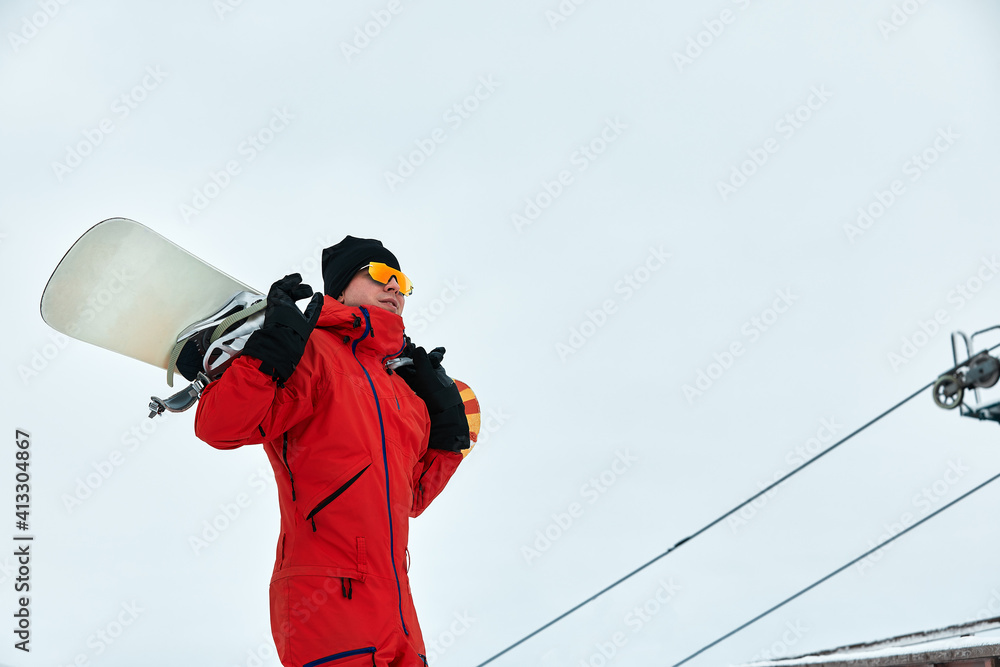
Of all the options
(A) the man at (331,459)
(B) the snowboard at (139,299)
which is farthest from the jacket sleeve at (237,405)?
(B) the snowboard at (139,299)

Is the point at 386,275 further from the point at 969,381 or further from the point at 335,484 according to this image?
the point at 969,381

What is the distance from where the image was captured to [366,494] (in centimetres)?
235

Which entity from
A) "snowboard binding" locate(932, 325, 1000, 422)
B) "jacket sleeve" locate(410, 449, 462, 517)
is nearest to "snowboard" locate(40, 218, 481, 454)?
"jacket sleeve" locate(410, 449, 462, 517)

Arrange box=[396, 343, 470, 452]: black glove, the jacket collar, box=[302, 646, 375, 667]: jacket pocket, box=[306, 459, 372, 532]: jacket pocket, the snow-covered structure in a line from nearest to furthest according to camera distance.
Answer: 1. box=[302, 646, 375, 667]: jacket pocket
2. box=[306, 459, 372, 532]: jacket pocket
3. the jacket collar
4. box=[396, 343, 470, 452]: black glove
5. the snow-covered structure

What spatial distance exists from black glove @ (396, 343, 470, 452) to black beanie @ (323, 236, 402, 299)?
1.07ft

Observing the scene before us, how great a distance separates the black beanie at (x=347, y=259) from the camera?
2926 mm

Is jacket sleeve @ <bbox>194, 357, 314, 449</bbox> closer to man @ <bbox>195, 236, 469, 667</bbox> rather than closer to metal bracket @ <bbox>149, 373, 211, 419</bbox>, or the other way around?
man @ <bbox>195, 236, 469, 667</bbox>

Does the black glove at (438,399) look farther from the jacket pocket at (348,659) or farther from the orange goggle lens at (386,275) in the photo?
the jacket pocket at (348,659)

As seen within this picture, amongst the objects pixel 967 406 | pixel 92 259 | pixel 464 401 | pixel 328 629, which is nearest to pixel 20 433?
pixel 92 259

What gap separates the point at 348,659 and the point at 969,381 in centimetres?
186

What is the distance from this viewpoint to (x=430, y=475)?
2.87 metres

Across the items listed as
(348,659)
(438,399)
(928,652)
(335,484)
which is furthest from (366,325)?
(928,652)

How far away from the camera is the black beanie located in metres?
2.93

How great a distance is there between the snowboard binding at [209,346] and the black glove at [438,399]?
60cm
